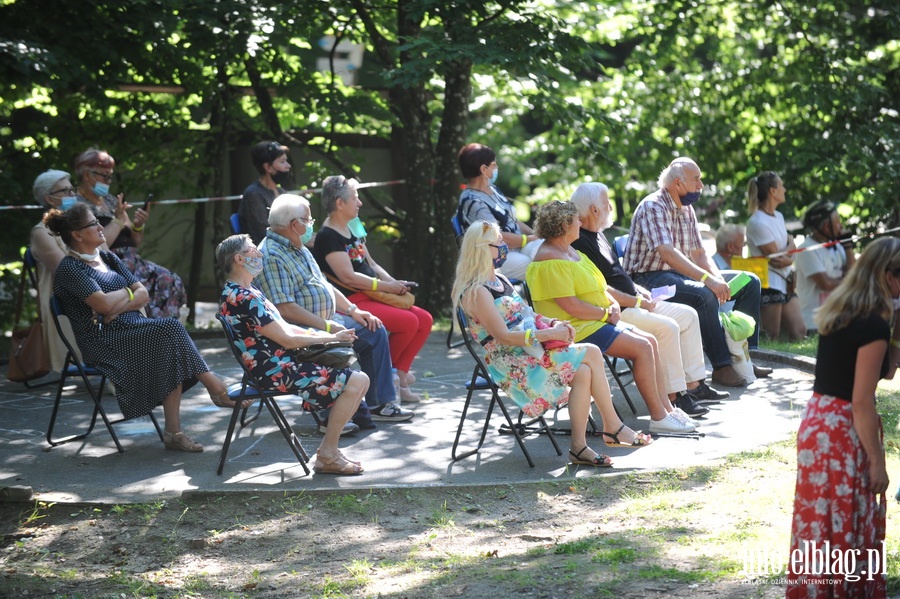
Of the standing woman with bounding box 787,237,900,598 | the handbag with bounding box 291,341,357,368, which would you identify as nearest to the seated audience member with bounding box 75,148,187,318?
the handbag with bounding box 291,341,357,368

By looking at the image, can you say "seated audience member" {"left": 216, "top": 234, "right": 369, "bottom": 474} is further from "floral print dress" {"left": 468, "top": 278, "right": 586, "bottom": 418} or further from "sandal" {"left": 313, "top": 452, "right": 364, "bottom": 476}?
"floral print dress" {"left": 468, "top": 278, "right": 586, "bottom": 418}

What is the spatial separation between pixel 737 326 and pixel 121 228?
4580 millimetres

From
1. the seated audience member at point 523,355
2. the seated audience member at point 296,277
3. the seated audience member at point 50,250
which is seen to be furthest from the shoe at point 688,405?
the seated audience member at point 50,250

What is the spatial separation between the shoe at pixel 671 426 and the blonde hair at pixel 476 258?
1.46 m

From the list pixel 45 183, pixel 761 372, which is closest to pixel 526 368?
pixel 761 372

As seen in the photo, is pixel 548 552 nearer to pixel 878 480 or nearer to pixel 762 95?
pixel 878 480

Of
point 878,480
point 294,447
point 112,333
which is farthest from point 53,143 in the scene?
point 878,480

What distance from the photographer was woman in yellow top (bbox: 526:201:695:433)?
688 centimetres

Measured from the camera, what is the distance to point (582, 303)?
6.96 metres

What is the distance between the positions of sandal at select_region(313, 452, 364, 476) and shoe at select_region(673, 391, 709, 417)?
2.39 meters

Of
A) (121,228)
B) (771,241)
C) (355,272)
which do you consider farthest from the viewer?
(771,241)

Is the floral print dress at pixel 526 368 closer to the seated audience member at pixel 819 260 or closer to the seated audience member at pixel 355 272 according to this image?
the seated audience member at pixel 355 272

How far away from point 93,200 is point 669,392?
4482 mm

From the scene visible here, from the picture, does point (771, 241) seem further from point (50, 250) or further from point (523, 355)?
point (50, 250)
